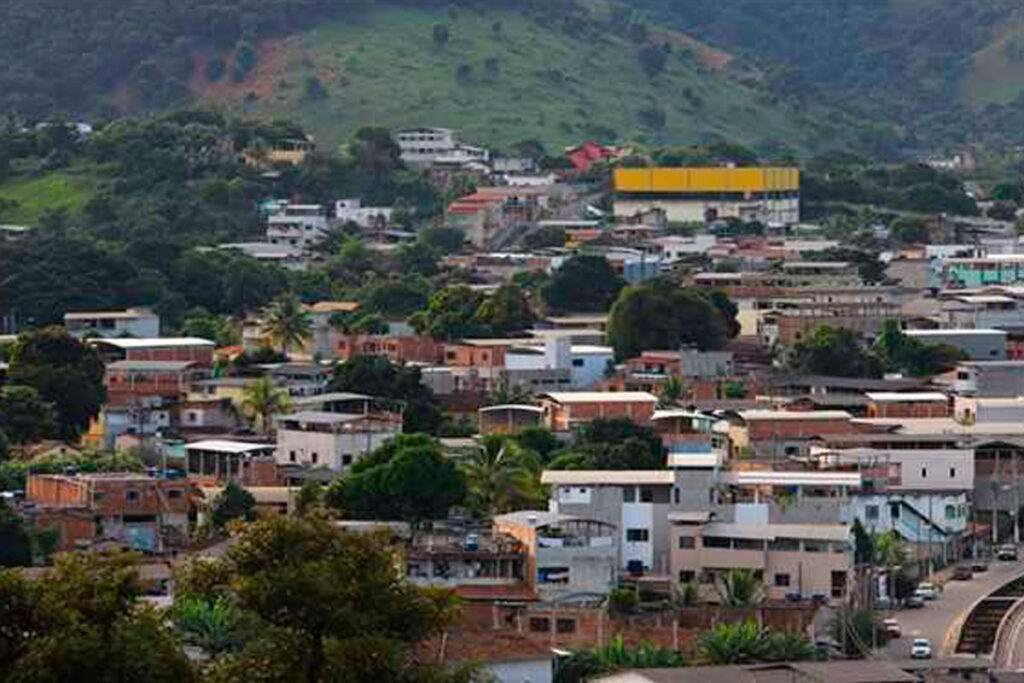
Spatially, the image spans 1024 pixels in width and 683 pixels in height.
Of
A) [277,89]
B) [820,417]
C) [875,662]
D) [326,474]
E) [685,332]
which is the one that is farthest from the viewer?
[277,89]

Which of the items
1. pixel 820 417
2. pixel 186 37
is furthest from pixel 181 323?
pixel 186 37

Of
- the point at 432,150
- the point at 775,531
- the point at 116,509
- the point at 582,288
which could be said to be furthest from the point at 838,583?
the point at 432,150

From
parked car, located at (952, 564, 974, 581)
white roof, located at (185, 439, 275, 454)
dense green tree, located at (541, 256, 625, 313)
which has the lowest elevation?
parked car, located at (952, 564, 974, 581)

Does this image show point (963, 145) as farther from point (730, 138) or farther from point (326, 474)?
point (326, 474)

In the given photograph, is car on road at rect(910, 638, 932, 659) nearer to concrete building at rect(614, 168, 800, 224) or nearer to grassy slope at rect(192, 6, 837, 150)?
concrete building at rect(614, 168, 800, 224)

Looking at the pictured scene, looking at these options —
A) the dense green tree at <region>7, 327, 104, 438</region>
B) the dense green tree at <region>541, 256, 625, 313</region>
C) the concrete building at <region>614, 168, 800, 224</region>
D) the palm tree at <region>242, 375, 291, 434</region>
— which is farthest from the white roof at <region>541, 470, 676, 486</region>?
the concrete building at <region>614, 168, 800, 224</region>

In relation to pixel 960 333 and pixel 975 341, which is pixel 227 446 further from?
pixel 960 333
